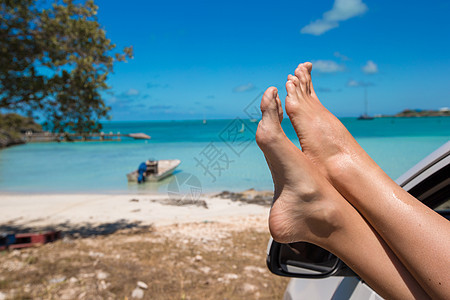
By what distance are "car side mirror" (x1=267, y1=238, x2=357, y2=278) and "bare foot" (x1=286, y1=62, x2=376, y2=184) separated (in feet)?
1.29

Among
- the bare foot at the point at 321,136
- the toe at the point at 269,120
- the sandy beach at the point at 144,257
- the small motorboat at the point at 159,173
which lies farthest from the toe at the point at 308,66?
the small motorboat at the point at 159,173

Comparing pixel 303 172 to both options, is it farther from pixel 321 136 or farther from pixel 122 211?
pixel 122 211

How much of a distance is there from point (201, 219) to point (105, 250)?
303cm

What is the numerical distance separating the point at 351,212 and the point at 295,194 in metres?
0.20

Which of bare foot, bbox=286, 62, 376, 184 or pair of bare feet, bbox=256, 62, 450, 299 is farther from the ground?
bare foot, bbox=286, 62, 376, 184

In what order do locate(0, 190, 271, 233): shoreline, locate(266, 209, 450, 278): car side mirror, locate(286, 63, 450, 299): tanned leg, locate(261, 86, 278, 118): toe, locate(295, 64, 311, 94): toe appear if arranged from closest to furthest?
1. locate(286, 63, 450, 299): tanned leg
2. locate(261, 86, 278, 118): toe
3. locate(266, 209, 450, 278): car side mirror
4. locate(295, 64, 311, 94): toe
5. locate(0, 190, 271, 233): shoreline

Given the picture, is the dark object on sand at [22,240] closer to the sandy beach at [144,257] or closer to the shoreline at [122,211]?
the sandy beach at [144,257]

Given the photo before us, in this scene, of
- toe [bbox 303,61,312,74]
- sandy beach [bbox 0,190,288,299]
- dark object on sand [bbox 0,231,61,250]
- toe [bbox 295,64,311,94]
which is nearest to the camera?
toe [bbox 295,64,311,94]

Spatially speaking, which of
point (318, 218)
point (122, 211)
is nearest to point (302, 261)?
point (318, 218)

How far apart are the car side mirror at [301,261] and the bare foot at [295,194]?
27 centimetres

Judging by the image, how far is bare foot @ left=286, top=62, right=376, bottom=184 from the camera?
128 cm

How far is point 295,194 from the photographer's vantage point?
1194mm

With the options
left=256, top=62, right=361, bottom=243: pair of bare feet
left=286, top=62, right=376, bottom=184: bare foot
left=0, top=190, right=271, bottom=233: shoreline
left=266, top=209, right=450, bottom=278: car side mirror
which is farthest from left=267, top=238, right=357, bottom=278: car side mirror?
left=0, top=190, right=271, bottom=233: shoreline

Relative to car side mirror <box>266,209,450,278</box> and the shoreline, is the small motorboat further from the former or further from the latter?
car side mirror <box>266,209,450,278</box>
